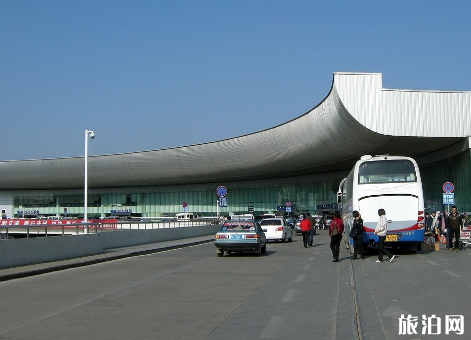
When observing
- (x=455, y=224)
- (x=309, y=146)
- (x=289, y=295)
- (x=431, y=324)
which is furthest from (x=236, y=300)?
(x=309, y=146)

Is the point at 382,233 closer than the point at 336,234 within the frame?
Yes

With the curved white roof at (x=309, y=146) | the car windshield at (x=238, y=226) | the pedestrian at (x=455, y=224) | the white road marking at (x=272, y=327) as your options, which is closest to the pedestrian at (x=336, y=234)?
the car windshield at (x=238, y=226)

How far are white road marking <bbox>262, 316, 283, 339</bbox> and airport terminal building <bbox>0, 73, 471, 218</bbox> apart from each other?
37.4 m

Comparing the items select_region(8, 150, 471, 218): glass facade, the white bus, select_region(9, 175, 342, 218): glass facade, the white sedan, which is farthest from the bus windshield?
select_region(9, 175, 342, 218): glass facade

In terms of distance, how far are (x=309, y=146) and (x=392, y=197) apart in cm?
4402

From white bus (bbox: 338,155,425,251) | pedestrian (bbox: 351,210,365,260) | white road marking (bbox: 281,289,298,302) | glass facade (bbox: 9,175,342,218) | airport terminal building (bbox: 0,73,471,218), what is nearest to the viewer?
white road marking (bbox: 281,289,298,302)

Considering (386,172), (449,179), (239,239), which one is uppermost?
(449,179)

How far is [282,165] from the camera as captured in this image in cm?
8056

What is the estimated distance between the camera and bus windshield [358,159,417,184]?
2422cm

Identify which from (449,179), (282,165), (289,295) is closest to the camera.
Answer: (289,295)

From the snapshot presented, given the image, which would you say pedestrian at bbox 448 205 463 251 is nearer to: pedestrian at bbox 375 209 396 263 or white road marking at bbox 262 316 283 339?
pedestrian at bbox 375 209 396 263

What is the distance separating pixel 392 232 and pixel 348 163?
49783 millimetres

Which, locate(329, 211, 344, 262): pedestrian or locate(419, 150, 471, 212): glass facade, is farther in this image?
locate(419, 150, 471, 212): glass facade

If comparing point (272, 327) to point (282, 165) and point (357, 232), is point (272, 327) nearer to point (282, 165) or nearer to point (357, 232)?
point (357, 232)
